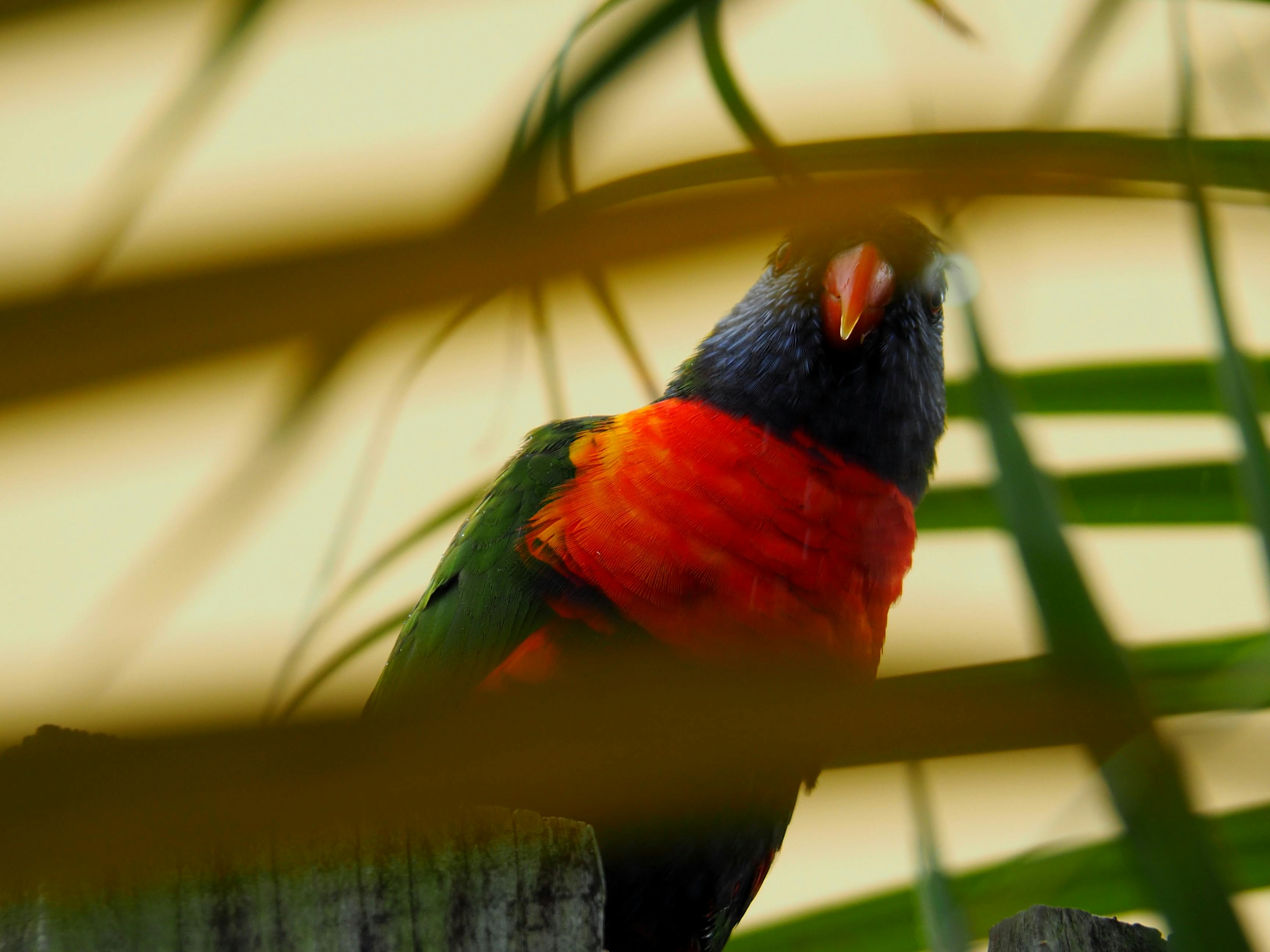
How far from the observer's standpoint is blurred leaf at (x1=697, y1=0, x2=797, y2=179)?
0.51 metres

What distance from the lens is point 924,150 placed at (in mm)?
370

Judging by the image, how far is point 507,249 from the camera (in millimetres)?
305

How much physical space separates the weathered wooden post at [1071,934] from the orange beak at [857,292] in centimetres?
99

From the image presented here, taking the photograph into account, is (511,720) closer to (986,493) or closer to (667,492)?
(986,493)

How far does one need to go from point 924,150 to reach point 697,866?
54.0 inches

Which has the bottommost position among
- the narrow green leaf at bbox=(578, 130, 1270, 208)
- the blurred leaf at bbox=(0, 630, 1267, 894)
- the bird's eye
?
the blurred leaf at bbox=(0, 630, 1267, 894)

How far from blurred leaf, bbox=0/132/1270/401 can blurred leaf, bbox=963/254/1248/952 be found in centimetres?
17

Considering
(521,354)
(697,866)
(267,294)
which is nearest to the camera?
(267,294)

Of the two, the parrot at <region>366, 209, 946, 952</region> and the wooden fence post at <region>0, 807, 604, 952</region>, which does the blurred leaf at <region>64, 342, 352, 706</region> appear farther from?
the parrot at <region>366, 209, 946, 952</region>

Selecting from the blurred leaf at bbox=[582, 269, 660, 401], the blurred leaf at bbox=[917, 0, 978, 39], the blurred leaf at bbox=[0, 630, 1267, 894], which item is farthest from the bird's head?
the blurred leaf at bbox=[0, 630, 1267, 894]

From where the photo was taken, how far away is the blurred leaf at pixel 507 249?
23 cm

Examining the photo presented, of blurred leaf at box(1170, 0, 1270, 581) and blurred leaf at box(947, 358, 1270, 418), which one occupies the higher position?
blurred leaf at box(947, 358, 1270, 418)

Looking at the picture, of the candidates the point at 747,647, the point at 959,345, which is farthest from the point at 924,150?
the point at 747,647

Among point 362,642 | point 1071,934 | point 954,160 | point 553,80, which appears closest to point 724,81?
point 553,80
